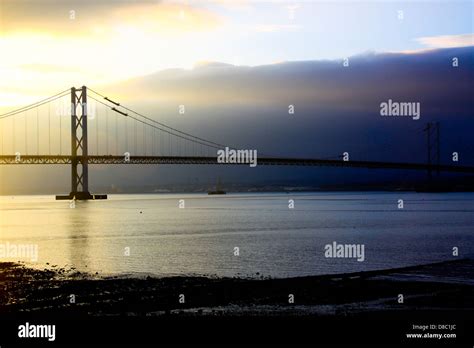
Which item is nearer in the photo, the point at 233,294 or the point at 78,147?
the point at 233,294

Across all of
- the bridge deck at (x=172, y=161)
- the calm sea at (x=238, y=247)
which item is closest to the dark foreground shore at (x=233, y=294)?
the calm sea at (x=238, y=247)

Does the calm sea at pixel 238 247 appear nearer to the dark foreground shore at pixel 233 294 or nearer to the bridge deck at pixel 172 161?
the dark foreground shore at pixel 233 294

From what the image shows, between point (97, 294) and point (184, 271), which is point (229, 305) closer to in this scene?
point (97, 294)

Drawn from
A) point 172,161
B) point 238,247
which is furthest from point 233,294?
point 172,161

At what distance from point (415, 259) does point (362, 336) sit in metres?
14.2

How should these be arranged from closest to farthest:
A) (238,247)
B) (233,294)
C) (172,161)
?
(233,294) → (238,247) → (172,161)

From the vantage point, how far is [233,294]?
16594 mm

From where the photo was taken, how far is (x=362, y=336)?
12.7 m

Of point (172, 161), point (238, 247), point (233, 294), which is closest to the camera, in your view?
point (233, 294)

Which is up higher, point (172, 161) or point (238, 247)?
point (172, 161)

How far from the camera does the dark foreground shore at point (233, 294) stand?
14781 millimetres

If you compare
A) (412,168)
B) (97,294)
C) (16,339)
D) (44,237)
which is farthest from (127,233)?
(412,168)

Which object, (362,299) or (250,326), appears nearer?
(250,326)

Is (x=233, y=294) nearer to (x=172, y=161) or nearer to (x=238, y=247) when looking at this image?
(x=238, y=247)
